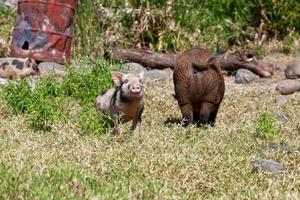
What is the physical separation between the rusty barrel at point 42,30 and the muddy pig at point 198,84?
457 cm

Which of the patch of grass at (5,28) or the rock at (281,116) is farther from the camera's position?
the patch of grass at (5,28)

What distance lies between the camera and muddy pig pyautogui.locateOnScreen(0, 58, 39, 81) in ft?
36.6

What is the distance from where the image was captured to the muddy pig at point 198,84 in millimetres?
7816

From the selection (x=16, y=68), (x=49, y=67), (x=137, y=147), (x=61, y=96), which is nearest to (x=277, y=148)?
(x=137, y=147)

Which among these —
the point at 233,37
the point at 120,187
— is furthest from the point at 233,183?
the point at 233,37

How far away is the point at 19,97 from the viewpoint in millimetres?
8086

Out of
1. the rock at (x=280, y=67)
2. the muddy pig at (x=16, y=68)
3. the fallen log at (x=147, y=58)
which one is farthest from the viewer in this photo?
the rock at (x=280, y=67)

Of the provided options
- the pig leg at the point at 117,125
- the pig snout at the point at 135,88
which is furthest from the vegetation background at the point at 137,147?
the pig snout at the point at 135,88

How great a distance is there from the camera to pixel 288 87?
10.8m

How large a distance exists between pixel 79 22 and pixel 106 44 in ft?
1.94

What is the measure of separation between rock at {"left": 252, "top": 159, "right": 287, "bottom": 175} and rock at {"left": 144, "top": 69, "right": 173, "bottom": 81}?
580 cm

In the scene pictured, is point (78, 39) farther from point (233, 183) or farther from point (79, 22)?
point (233, 183)

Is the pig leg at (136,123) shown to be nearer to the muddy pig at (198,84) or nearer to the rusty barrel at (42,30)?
the muddy pig at (198,84)

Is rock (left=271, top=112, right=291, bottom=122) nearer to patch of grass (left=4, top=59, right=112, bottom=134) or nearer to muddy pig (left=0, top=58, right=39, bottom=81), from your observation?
patch of grass (left=4, top=59, right=112, bottom=134)
